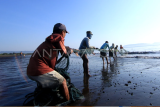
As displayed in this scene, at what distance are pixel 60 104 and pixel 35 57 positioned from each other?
4.39 feet

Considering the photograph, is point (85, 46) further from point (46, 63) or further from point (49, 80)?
point (49, 80)

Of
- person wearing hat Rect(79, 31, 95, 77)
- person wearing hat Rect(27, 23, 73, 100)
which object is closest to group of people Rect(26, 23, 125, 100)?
person wearing hat Rect(27, 23, 73, 100)

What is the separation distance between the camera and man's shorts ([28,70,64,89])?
255cm

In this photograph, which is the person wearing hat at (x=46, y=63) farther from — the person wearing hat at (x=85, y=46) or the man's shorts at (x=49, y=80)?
the person wearing hat at (x=85, y=46)

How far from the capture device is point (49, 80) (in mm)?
2594

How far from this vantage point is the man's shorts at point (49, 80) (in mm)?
2551

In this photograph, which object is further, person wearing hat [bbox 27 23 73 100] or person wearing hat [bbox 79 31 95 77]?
person wearing hat [bbox 79 31 95 77]

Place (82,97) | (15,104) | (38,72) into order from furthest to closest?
1. (82,97)
2. (15,104)
3. (38,72)

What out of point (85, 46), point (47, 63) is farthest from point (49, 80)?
point (85, 46)

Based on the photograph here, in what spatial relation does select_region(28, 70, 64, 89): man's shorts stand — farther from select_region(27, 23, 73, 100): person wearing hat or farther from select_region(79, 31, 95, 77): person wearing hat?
select_region(79, 31, 95, 77): person wearing hat

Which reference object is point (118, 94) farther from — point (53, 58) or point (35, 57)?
point (35, 57)

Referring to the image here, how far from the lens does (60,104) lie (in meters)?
2.75

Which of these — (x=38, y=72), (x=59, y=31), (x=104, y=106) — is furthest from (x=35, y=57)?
(x=104, y=106)

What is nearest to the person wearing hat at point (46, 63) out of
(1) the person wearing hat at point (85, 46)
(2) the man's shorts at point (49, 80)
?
(2) the man's shorts at point (49, 80)
